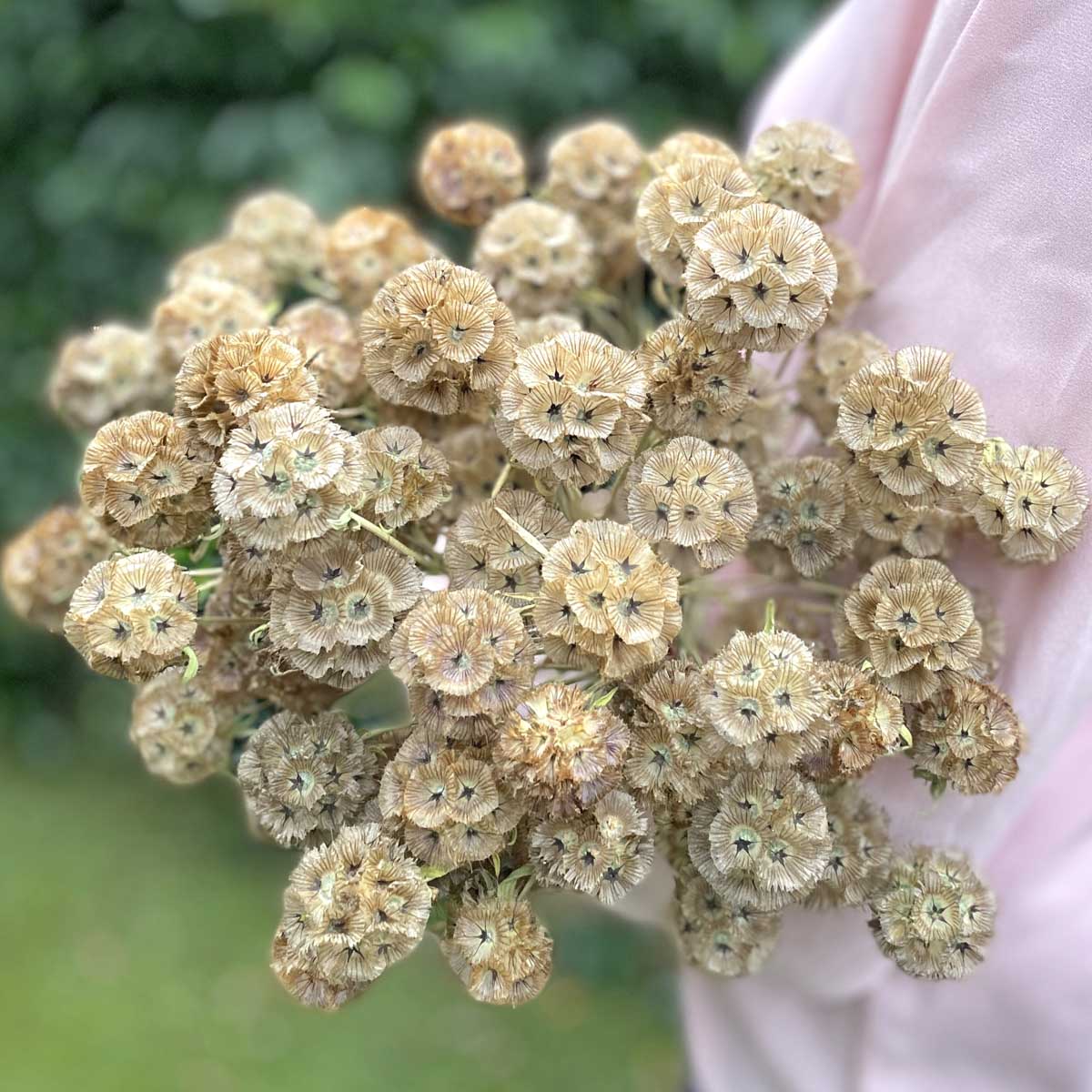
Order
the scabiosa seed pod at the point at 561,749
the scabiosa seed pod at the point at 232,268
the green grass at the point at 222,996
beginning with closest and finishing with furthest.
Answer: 1. the scabiosa seed pod at the point at 561,749
2. the scabiosa seed pod at the point at 232,268
3. the green grass at the point at 222,996

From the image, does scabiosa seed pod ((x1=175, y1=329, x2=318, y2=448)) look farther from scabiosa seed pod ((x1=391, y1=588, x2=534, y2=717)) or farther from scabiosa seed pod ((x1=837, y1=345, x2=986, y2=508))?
scabiosa seed pod ((x1=837, y1=345, x2=986, y2=508))

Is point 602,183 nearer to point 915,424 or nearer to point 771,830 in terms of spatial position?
point 915,424

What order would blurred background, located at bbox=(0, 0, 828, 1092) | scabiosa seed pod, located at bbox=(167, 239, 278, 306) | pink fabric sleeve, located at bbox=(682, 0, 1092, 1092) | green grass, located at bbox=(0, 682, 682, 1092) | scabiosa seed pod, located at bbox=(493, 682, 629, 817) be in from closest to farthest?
scabiosa seed pod, located at bbox=(493, 682, 629, 817)
pink fabric sleeve, located at bbox=(682, 0, 1092, 1092)
scabiosa seed pod, located at bbox=(167, 239, 278, 306)
blurred background, located at bbox=(0, 0, 828, 1092)
green grass, located at bbox=(0, 682, 682, 1092)

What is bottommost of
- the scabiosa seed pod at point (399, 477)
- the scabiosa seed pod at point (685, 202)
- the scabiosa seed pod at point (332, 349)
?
the scabiosa seed pod at point (332, 349)

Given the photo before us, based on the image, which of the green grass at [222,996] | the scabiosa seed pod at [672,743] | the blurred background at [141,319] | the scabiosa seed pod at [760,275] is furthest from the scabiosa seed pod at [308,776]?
the green grass at [222,996]

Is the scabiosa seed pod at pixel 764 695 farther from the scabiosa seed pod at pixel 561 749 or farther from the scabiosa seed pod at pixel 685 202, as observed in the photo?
the scabiosa seed pod at pixel 685 202

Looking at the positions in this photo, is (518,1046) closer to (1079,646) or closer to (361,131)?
(361,131)

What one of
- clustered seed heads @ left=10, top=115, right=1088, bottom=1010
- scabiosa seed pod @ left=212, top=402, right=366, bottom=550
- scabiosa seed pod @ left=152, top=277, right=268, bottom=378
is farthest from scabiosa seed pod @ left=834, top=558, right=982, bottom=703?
scabiosa seed pod @ left=152, top=277, right=268, bottom=378
